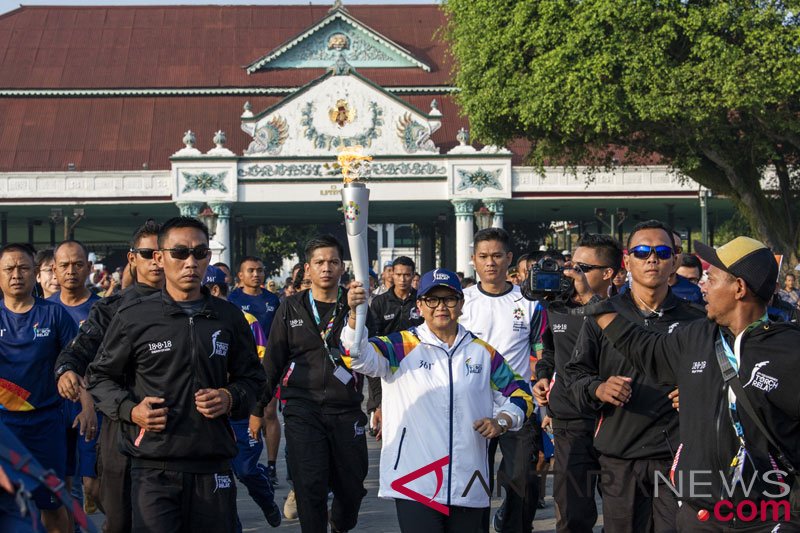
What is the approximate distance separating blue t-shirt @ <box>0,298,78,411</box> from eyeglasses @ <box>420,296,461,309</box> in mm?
2985

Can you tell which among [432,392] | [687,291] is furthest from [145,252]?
[687,291]

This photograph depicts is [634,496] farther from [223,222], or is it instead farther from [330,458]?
[223,222]

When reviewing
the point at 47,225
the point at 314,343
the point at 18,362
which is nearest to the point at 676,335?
the point at 314,343

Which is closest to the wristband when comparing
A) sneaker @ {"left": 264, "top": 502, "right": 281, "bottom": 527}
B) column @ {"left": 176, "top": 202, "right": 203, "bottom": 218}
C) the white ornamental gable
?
sneaker @ {"left": 264, "top": 502, "right": 281, "bottom": 527}

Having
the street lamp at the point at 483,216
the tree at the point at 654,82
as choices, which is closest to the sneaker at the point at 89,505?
the tree at the point at 654,82

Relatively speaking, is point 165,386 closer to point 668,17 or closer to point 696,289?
point 696,289

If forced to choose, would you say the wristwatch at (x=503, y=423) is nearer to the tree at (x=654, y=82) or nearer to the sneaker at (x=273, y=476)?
the sneaker at (x=273, y=476)

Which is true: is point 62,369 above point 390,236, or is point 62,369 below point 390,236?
below

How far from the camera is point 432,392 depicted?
6184 mm

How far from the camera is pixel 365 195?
5.85 m

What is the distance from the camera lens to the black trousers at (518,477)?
834 centimetres

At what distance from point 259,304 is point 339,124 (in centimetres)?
2622

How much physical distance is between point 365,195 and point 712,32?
22.8m

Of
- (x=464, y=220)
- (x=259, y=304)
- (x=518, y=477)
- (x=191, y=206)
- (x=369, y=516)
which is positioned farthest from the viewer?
(x=464, y=220)
